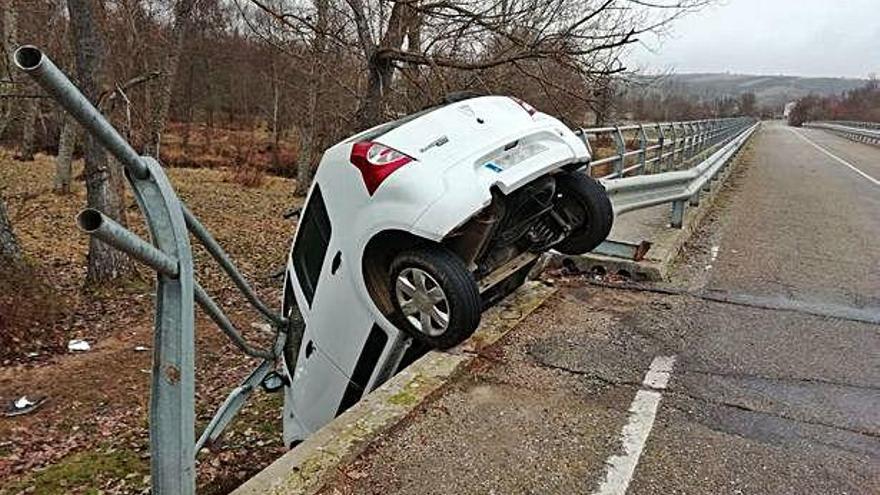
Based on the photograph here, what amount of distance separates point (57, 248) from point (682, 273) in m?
10.7

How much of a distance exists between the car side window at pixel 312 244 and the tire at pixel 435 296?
48 cm

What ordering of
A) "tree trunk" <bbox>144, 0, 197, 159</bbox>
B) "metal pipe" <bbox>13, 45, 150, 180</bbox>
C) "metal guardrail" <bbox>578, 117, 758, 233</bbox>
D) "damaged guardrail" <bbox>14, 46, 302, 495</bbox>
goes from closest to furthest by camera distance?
"metal pipe" <bbox>13, 45, 150, 180</bbox> → "damaged guardrail" <bbox>14, 46, 302, 495</bbox> → "metal guardrail" <bbox>578, 117, 758, 233</bbox> → "tree trunk" <bbox>144, 0, 197, 159</bbox>

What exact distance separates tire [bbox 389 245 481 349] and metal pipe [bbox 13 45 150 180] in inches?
68.4

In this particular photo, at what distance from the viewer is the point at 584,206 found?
4637 mm

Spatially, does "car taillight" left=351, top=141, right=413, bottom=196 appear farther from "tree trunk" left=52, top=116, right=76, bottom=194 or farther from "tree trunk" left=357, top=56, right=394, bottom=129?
"tree trunk" left=52, top=116, right=76, bottom=194

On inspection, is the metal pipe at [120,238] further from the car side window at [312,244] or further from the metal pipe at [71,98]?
the car side window at [312,244]

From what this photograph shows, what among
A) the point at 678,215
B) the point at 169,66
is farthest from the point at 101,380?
the point at 169,66

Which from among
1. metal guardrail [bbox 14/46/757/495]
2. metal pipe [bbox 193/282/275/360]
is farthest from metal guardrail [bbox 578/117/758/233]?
metal guardrail [bbox 14/46/757/495]

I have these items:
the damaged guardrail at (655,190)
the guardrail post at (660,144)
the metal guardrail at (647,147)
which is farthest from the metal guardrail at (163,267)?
the guardrail post at (660,144)

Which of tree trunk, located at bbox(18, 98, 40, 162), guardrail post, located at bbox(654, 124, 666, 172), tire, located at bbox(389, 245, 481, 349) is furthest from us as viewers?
tree trunk, located at bbox(18, 98, 40, 162)

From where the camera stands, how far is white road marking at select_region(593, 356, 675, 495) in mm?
2701

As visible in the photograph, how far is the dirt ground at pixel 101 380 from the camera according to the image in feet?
15.2

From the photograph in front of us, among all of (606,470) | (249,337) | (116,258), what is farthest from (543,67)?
(606,470)

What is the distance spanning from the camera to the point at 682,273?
6.00 meters
